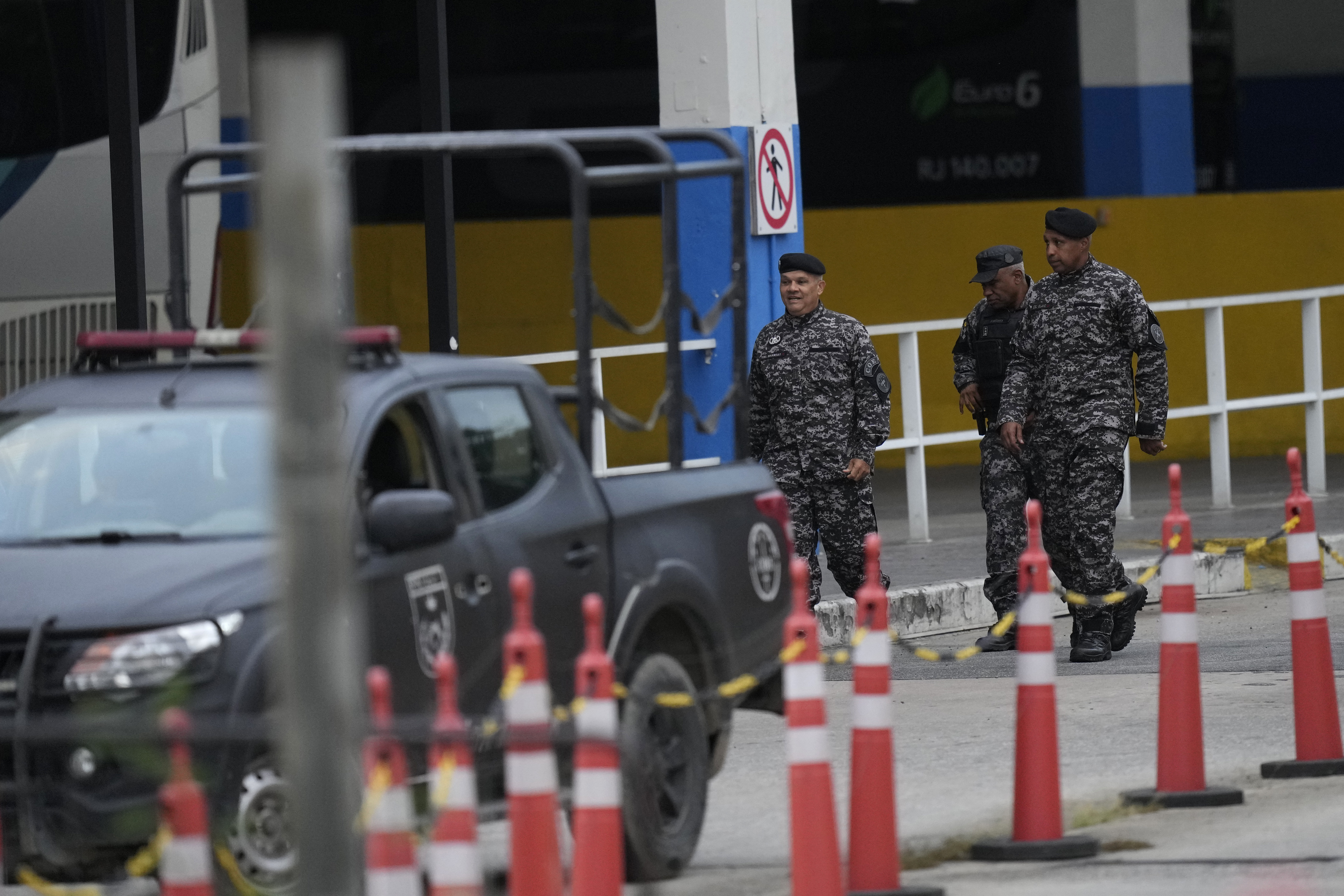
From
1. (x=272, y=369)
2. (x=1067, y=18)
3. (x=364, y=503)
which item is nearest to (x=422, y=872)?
(x=364, y=503)

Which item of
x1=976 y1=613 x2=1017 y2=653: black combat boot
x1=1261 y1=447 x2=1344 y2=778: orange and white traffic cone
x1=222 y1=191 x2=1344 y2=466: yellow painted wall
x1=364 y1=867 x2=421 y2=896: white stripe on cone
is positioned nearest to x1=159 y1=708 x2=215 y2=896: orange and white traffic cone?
x1=364 y1=867 x2=421 y2=896: white stripe on cone

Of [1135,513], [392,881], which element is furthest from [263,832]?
[1135,513]

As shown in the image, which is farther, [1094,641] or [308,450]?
[1094,641]

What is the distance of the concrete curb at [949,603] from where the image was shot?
38.1 ft

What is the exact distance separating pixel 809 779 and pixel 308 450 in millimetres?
3153

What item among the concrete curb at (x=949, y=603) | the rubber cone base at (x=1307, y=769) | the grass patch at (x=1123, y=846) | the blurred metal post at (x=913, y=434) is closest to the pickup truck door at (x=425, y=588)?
the grass patch at (x=1123, y=846)

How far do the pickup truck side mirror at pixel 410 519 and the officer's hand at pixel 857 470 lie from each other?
16.5ft

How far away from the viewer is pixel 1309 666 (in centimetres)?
764

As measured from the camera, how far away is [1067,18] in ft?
63.7

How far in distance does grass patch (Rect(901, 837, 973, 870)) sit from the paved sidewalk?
202 inches

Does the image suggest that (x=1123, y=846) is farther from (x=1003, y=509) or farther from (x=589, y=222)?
(x=1003, y=509)

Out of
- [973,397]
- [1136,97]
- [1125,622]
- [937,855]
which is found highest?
[1136,97]

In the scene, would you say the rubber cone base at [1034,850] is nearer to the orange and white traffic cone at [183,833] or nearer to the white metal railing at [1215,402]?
the orange and white traffic cone at [183,833]

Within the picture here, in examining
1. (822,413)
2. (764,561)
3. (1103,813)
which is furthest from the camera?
(822,413)
